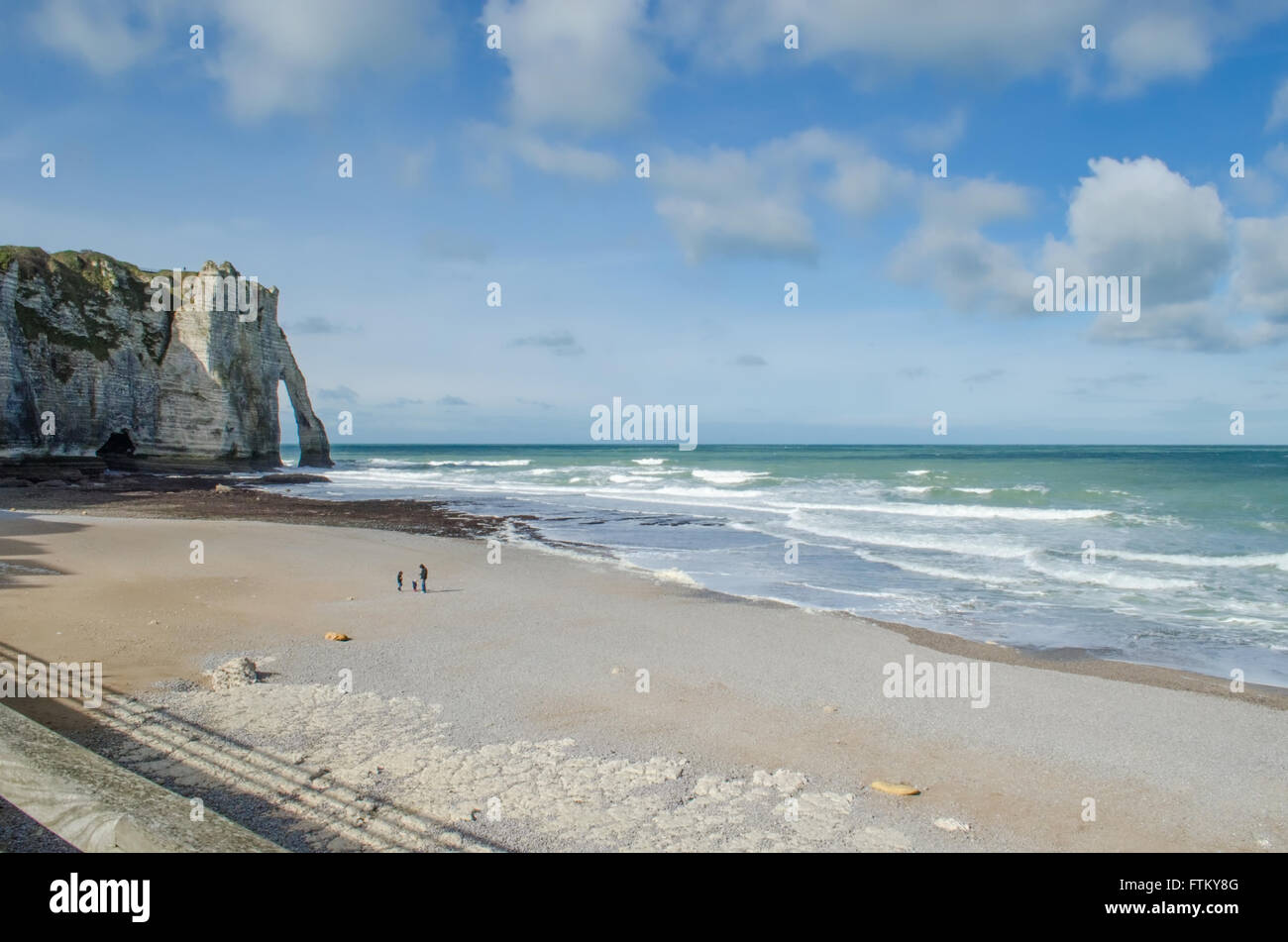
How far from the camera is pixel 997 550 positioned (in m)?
23.1

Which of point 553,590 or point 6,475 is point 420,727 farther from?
point 6,475

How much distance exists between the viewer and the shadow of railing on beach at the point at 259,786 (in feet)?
18.3

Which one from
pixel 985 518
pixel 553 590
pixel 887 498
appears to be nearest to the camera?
pixel 553 590

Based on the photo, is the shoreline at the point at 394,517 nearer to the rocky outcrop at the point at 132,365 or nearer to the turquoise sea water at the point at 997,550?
the turquoise sea water at the point at 997,550

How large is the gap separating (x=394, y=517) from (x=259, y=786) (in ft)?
85.4

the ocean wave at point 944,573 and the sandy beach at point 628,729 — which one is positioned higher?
the sandy beach at point 628,729

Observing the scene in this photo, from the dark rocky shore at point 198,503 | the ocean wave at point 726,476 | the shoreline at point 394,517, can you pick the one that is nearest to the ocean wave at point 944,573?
the shoreline at point 394,517

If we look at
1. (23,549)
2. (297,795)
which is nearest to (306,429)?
(23,549)

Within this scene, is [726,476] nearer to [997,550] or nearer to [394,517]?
[394,517]

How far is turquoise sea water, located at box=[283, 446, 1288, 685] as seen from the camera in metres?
13.8

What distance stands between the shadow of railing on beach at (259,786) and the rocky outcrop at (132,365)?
39.8 metres
